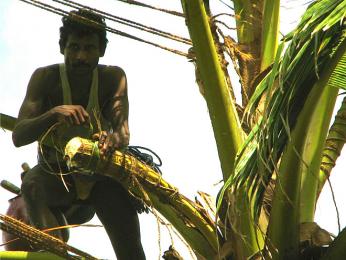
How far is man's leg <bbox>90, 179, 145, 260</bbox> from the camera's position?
14.3ft

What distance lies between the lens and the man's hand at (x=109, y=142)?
3836mm

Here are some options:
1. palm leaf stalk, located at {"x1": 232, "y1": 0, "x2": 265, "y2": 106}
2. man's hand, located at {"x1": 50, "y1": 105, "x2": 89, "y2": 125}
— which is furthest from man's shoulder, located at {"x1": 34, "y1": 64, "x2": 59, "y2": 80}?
palm leaf stalk, located at {"x1": 232, "y1": 0, "x2": 265, "y2": 106}

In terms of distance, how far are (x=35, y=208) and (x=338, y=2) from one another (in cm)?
191

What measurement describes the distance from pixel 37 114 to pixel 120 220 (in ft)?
2.21

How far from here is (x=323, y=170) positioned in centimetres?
427

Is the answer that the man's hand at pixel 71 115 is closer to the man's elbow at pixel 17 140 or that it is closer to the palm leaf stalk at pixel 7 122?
the man's elbow at pixel 17 140

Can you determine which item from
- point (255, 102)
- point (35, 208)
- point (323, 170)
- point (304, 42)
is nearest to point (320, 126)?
point (323, 170)

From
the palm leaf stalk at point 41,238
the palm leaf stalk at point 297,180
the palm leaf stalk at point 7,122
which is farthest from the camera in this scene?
the palm leaf stalk at point 7,122

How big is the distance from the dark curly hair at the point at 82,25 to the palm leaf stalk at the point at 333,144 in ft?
4.24

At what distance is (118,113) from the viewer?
439 cm

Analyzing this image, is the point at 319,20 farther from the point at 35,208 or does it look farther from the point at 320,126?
the point at 35,208

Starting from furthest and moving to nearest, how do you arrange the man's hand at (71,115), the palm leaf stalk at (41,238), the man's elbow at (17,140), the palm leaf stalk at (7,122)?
the palm leaf stalk at (7,122), the man's elbow at (17,140), the man's hand at (71,115), the palm leaf stalk at (41,238)

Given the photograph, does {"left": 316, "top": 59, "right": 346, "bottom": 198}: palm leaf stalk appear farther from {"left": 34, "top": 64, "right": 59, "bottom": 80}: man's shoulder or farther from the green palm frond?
{"left": 34, "top": 64, "right": 59, "bottom": 80}: man's shoulder

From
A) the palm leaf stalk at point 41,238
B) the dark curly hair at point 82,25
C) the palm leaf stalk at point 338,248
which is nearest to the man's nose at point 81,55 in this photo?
the dark curly hair at point 82,25
